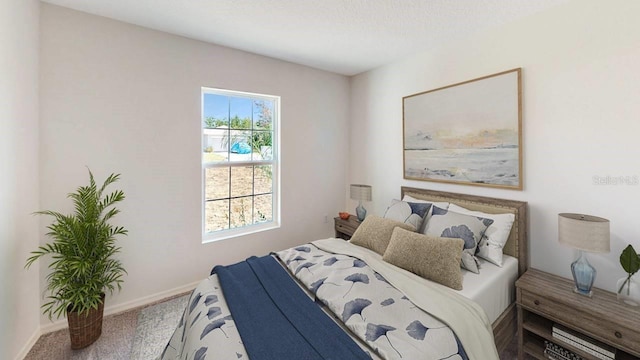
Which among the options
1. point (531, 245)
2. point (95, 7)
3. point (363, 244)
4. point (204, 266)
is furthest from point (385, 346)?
point (95, 7)

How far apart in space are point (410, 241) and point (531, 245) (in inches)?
45.0

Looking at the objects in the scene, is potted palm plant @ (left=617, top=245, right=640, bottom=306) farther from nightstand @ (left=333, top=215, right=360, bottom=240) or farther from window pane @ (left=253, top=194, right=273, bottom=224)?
window pane @ (left=253, top=194, right=273, bottom=224)

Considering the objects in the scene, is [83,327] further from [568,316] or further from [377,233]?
[568,316]

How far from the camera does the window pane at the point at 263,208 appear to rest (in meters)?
3.16

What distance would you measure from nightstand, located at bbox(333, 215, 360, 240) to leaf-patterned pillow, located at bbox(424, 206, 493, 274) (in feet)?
3.33

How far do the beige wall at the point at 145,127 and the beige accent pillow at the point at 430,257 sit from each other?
5.77 ft

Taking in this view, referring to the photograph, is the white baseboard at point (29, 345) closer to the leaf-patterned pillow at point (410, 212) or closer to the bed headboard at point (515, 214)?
the leaf-patterned pillow at point (410, 212)

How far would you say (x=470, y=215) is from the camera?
2.19 m

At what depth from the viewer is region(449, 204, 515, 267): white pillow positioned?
6.46ft

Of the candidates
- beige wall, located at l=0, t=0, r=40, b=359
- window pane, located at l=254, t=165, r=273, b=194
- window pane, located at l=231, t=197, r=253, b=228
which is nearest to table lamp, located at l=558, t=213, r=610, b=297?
window pane, located at l=254, t=165, r=273, b=194

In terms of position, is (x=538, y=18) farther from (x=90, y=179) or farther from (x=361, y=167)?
(x=90, y=179)

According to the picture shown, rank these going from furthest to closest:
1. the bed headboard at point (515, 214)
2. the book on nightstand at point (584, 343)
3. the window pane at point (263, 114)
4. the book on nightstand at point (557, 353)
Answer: the window pane at point (263, 114) < the bed headboard at point (515, 214) < the book on nightstand at point (557, 353) < the book on nightstand at point (584, 343)

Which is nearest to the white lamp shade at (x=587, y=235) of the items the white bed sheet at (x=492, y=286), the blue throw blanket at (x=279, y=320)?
the white bed sheet at (x=492, y=286)

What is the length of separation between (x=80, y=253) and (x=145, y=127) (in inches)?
45.7
